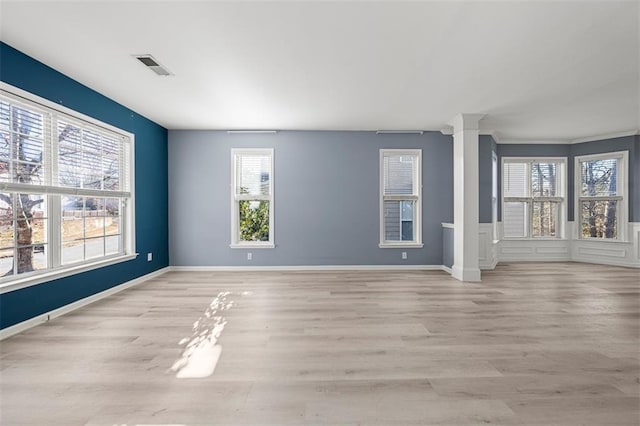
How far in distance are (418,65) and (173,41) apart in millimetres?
2306

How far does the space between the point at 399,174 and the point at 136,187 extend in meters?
4.54

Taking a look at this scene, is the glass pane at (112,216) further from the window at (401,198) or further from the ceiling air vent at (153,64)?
the window at (401,198)

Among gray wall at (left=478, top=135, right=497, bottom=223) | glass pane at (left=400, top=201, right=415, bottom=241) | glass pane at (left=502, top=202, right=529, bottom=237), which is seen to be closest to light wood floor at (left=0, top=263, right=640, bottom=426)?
glass pane at (left=400, top=201, right=415, bottom=241)

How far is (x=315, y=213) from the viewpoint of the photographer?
5.76m

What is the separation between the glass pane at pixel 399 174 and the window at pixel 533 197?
2.34 metres

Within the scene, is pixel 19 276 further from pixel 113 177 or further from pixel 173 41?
pixel 173 41

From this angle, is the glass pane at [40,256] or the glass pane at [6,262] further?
the glass pane at [40,256]

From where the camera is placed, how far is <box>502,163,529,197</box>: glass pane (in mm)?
6688

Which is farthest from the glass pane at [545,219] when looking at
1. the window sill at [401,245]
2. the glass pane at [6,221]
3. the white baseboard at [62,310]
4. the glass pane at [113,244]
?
the glass pane at [6,221]

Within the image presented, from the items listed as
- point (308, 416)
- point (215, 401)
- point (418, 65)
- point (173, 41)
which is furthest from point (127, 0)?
point (308, 416)

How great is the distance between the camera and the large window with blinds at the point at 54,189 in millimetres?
2803

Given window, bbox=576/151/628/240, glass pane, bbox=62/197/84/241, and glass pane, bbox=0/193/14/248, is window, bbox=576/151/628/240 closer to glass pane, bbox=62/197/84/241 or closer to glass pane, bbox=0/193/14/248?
glass pane, bbox=62/197/84/241

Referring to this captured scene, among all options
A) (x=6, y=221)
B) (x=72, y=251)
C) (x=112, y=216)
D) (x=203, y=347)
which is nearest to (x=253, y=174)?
(x=112, y=216)

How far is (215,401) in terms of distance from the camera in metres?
1.83
